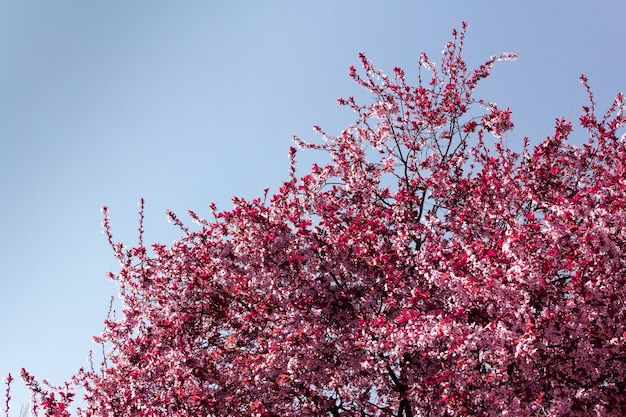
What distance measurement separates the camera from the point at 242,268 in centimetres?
930

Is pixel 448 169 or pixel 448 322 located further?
pixel 448 169

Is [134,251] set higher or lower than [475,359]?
higher

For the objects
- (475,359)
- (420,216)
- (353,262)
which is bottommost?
(475,359)

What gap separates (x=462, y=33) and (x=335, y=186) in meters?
5.81

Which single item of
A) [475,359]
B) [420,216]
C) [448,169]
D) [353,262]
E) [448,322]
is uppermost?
[448,169]

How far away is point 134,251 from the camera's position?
1033 centimetres

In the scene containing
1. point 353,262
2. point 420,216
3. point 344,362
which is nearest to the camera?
point 344,362

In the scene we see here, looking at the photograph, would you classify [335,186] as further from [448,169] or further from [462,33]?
[462,33]

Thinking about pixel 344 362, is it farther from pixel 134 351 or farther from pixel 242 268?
pixel 134 351

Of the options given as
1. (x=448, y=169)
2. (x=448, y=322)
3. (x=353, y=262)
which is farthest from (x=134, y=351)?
(x=448, y=169)

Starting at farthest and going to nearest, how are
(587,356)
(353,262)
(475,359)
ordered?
(353,262) → (475,359) → (587,356)

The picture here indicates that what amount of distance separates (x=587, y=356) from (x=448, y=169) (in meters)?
6.16

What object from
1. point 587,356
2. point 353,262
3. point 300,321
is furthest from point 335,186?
point 587,356

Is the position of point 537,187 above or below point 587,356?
above
